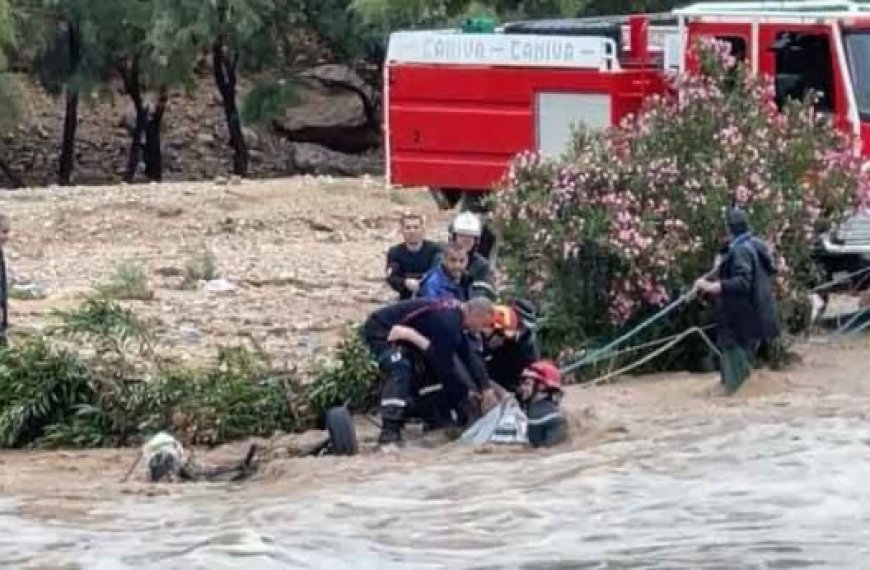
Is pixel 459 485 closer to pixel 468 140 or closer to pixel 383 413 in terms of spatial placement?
pixel 383 413

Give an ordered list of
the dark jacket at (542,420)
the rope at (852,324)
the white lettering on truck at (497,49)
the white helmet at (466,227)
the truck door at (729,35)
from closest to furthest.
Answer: the dark jacket at (542,420), the white helmet at (466,227), the rope at (852,324), the truck door at (729,35), the white lettering on truck at (497,49)

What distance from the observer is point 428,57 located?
22969 millimetres

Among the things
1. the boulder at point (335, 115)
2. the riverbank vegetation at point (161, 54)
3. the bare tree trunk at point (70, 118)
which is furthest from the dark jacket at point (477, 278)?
the boulder at point (335, 115)

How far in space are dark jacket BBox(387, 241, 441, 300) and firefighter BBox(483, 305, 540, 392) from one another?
1.84 metres

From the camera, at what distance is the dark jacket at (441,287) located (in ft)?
50.3

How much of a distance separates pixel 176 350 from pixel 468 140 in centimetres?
453

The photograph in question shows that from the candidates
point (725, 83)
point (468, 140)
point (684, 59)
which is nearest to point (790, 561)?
point (725, 83)

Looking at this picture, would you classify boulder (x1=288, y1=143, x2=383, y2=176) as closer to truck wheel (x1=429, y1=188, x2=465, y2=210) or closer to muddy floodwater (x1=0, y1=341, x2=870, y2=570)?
truck wheel (x1=429, y1=188, x2=465, y2=210)

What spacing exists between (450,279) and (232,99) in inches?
1309

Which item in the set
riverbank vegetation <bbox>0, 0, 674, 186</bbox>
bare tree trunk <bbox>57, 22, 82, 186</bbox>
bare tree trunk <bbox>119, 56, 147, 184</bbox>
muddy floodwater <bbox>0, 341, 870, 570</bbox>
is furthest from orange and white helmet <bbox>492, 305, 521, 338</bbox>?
bare tree trunk <bbox>57, 22, 82, 186</bbox>

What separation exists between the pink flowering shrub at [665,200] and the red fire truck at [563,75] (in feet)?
3.92

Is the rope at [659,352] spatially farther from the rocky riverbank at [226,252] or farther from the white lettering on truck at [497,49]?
the white lettering on truck at [497,49]

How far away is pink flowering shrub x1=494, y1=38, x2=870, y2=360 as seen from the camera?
17.9 m

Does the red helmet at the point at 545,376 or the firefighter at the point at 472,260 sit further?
the firefighter at the point at 472,260
